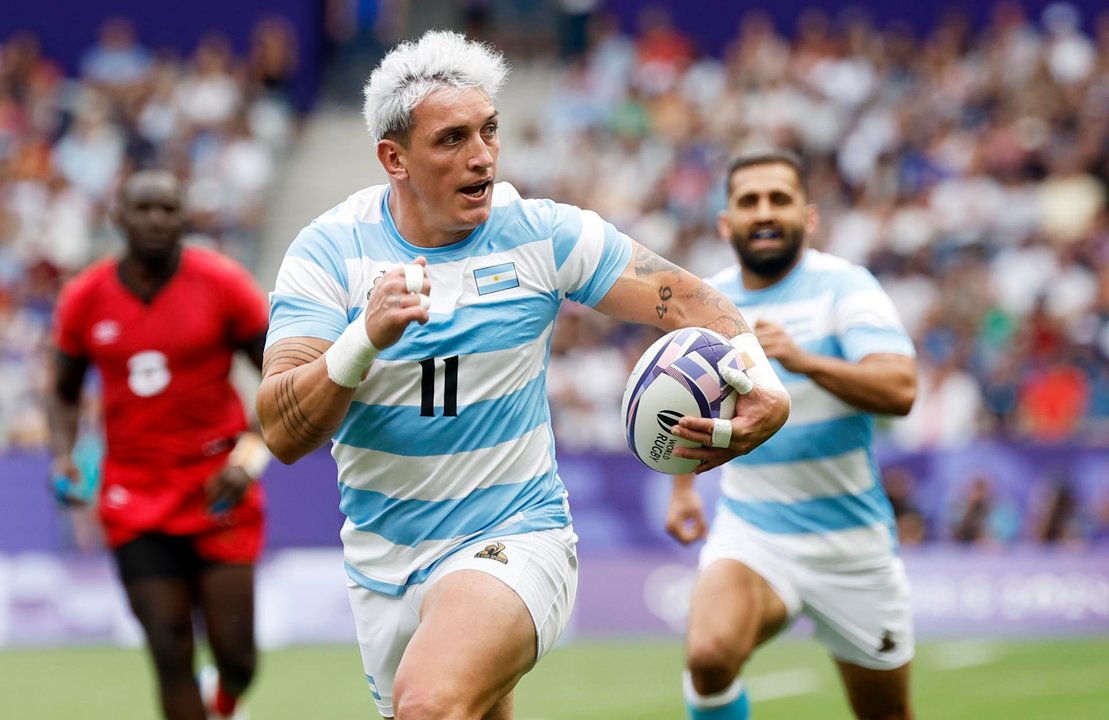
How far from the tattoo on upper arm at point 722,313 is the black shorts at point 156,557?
319 centimetres

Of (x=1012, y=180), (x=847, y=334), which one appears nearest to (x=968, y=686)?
(x=847, y=334)

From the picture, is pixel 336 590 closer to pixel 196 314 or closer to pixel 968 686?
pixel 968 686

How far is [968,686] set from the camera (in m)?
10.8

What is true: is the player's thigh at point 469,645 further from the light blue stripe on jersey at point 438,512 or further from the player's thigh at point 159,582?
the player's thigh at point 159,582

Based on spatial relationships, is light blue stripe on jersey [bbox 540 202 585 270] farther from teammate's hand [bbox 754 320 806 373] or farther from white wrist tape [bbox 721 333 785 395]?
teammate's hand [bbox 754 320 806 373]

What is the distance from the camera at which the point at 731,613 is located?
6672 millimetres

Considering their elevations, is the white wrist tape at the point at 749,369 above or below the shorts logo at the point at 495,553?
above

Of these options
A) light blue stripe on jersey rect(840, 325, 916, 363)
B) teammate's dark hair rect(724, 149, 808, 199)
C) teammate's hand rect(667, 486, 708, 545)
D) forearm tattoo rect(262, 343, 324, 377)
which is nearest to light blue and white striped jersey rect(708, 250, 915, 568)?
light blue stripe on jersey rect(840, 325, 916, 363)

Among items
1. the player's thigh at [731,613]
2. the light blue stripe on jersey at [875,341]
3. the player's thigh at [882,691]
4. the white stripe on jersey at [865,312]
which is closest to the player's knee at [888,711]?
the player's thigh at [882,691]

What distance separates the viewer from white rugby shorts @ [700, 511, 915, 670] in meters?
6.83

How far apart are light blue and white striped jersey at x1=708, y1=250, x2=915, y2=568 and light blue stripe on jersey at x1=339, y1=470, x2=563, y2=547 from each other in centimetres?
199

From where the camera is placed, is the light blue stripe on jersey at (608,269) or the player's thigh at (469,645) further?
the light blue stripe on jersey at (608,269)

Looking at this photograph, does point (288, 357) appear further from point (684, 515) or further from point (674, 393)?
point (684, 515)

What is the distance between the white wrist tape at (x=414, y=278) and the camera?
4.52 metres
